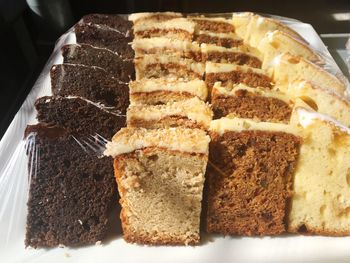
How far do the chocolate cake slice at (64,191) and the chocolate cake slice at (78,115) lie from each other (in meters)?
0.09

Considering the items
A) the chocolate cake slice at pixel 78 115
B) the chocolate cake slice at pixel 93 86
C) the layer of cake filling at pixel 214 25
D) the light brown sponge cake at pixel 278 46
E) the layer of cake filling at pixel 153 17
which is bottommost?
the chocolate cake slice at pixel 78 115

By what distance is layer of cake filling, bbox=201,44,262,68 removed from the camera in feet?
7.82

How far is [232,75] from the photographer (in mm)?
2152

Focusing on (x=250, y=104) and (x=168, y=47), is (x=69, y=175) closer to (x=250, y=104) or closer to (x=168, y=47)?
(x=250, y=104)

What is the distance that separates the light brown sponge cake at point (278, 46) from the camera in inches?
98.0

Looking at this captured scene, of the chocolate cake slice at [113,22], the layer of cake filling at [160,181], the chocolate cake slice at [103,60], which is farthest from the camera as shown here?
the chocolate cake slice at [113,22]

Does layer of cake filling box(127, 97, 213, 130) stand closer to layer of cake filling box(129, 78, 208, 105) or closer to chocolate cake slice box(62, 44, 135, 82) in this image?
layer of cake filling box(129, 78, 208, 105)

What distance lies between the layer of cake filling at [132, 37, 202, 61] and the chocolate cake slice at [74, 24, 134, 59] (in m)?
0.26

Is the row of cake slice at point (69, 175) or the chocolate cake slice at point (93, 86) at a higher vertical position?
the chocolate cake slice at point (93, 86)

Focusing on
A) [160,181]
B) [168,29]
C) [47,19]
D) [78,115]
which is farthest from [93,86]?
[47,19]

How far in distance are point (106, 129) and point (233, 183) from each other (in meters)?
0.66

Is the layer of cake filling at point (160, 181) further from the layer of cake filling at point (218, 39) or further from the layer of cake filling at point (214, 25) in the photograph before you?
the layer of cake filling at point (214, 25)

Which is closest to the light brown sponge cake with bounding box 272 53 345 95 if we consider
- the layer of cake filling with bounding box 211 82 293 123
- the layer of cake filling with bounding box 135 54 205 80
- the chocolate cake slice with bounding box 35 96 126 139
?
the layer of cake filling with bounding box 211 82 293 123

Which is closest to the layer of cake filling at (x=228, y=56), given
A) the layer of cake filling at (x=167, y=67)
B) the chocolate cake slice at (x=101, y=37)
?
the layer of cake filling at (x=167, y=67)
